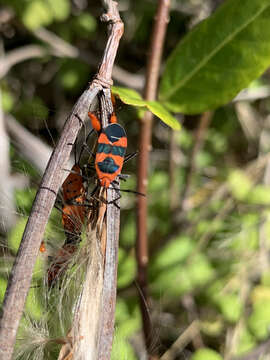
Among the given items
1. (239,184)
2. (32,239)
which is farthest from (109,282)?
(239,184)

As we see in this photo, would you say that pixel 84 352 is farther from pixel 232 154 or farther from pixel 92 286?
pixel 232 154

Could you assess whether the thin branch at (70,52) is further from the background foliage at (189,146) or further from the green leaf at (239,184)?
the green leaf at (239,184)

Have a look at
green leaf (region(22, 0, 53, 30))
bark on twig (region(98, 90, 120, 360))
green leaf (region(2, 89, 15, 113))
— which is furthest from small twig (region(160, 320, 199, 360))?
green leaf (region(22, 0, 53, 30))

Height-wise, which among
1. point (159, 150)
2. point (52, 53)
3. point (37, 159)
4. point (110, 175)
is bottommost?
point (110, 175)

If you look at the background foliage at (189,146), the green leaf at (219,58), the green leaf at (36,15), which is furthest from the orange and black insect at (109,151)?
the green leaf at (36,15)

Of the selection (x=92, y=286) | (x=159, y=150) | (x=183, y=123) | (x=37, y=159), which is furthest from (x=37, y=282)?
(x=183, y=123)

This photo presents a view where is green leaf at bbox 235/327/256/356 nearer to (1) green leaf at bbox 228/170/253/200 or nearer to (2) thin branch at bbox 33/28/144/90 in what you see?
(1) green leaf at bbox 228/170/253/200
